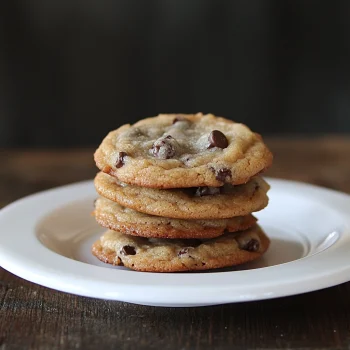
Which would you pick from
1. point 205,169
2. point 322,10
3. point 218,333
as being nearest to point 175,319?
point 218,333

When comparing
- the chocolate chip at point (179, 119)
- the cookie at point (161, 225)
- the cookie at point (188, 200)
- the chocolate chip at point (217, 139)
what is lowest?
the cookie at point (161, 225)

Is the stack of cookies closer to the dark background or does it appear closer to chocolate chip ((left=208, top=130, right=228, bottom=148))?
chocolate chip ((left=208, top=130, right=228, bottom=148))

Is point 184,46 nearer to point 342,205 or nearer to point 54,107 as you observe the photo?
point 54,107

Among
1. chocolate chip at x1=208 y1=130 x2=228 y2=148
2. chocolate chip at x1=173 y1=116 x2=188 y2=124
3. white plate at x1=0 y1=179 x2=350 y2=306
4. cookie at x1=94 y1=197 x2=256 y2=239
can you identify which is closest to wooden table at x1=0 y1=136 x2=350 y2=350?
white plate at x1=0 y1=179 x2=350 y2=306

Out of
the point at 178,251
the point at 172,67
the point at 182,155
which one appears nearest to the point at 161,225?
the point at 178,251

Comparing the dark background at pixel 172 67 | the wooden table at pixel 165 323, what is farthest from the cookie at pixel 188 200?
the dark background at pixel 172 67

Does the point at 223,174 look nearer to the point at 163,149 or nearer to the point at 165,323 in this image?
the point at 163,149

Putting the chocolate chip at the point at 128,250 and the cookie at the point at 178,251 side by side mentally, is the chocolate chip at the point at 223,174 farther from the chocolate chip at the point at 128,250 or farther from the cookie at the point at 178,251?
the chocolate chip at the point at 128,250
